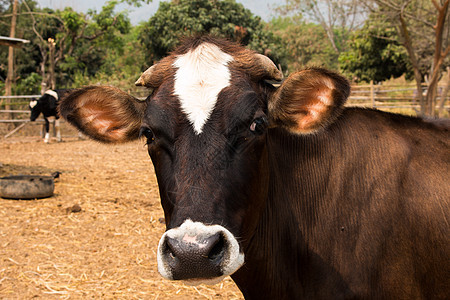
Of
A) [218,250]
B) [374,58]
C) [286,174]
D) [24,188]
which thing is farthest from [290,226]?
[374,58]

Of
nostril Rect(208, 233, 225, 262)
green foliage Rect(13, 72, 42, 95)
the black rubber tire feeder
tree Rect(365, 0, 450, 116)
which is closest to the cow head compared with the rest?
nostril Rect(208, 233, 225, 262)

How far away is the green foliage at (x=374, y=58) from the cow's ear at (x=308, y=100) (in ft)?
81.9

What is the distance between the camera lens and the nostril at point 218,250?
183 centimetres

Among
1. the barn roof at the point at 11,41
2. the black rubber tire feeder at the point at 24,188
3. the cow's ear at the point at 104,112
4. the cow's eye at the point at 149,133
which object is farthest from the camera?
the barn roof at the point at 11,41

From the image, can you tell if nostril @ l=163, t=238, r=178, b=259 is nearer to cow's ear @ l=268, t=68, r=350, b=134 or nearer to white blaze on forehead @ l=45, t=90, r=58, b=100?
cow's ear @ l=268, t=68, r=350, b=134

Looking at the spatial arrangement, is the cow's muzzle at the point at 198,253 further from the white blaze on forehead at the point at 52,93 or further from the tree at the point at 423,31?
the white blaze on forehead at the point at 52,93

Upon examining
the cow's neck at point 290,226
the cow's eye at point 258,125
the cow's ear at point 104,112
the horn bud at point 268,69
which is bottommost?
the cow's neck at point 290,226

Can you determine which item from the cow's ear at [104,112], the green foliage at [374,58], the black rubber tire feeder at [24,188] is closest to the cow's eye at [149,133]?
the cow's ear at [104,112]

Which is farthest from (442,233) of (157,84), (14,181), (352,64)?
(352,64)

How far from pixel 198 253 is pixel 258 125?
0.82 metres

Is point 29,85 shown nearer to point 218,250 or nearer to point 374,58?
point 374,58

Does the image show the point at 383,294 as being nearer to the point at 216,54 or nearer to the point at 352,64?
the point at 216,54

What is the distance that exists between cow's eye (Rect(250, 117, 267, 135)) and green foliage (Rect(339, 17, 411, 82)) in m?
25.4

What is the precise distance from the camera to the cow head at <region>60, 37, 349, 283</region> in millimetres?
1880
